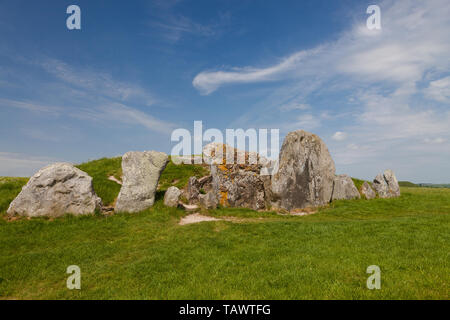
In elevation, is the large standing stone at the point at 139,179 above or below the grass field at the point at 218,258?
above

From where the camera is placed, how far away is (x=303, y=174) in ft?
70.0

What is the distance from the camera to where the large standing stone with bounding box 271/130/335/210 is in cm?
2055

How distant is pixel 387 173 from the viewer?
→ 26234 mm

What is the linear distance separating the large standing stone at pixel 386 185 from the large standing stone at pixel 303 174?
621cm

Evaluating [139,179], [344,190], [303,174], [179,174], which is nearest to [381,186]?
[344,190]

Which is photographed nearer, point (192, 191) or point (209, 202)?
point (209, 202)

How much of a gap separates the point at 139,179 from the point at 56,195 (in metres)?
4.79

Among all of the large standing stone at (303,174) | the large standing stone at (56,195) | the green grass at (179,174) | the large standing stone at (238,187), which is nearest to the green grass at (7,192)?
the large standing stone at (56,195)

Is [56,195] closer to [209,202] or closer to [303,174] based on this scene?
[209,202]

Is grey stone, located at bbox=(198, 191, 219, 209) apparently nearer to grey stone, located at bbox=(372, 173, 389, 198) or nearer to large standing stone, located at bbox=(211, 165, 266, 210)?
large standing stone, located at bbox=(211, 165, 266, 210)

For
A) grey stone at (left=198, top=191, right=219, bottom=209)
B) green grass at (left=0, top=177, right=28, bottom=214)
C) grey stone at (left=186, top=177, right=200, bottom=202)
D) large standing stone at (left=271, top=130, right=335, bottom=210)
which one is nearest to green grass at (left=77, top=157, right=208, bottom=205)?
grey stone at (left=186, top=177, right=200, bottom=202)

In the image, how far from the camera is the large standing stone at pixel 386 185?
25.2m

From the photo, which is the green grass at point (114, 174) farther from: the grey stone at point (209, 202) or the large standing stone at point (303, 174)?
the large standing stone at point (303, 174)
